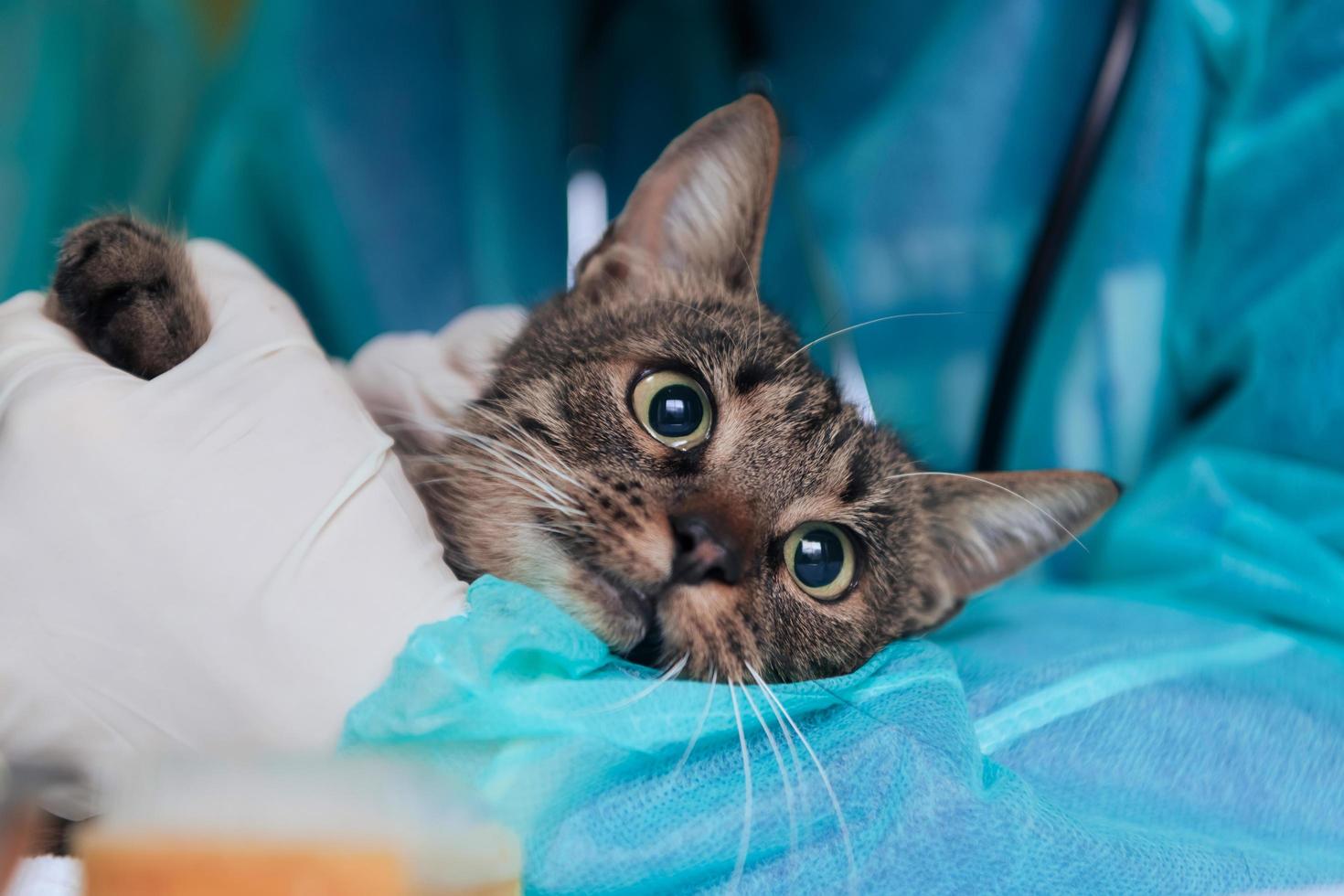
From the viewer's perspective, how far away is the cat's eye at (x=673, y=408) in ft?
4.14

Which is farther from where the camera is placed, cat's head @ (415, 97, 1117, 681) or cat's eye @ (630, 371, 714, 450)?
cat's eye @ (630, 371, 714, 450)

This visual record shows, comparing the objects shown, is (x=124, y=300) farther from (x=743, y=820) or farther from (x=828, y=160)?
(x=828, y=160)

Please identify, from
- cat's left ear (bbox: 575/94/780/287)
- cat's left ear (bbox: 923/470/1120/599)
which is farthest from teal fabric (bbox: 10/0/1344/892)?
cat's left ear (bbox: 575/94/780/287)

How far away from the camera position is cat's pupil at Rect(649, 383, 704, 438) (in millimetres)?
1262

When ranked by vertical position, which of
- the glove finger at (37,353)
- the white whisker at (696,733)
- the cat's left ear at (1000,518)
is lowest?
the white whisker at (696,733)

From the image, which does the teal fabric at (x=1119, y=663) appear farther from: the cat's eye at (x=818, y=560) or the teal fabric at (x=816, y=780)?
the cat's eye at (x=818, y=560)

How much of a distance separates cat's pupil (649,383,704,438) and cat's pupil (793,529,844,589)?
233 mm

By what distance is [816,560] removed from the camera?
1.26 meters

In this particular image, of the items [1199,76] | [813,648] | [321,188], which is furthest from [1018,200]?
[321,188]

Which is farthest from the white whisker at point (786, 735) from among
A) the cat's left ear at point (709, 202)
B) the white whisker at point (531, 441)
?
the cat's left ear at point (709, 202)

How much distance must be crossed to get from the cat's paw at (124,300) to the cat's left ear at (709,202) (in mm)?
657

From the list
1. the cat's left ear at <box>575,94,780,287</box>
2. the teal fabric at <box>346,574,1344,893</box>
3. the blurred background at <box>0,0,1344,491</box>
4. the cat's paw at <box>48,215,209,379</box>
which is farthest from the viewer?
the blurred background at <box>0,0,1344,491</box>

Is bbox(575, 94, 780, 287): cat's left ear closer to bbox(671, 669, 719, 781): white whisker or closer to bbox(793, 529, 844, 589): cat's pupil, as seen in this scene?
bbox(793, 529, 844, 589): cat's pupil

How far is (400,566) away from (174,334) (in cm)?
51
